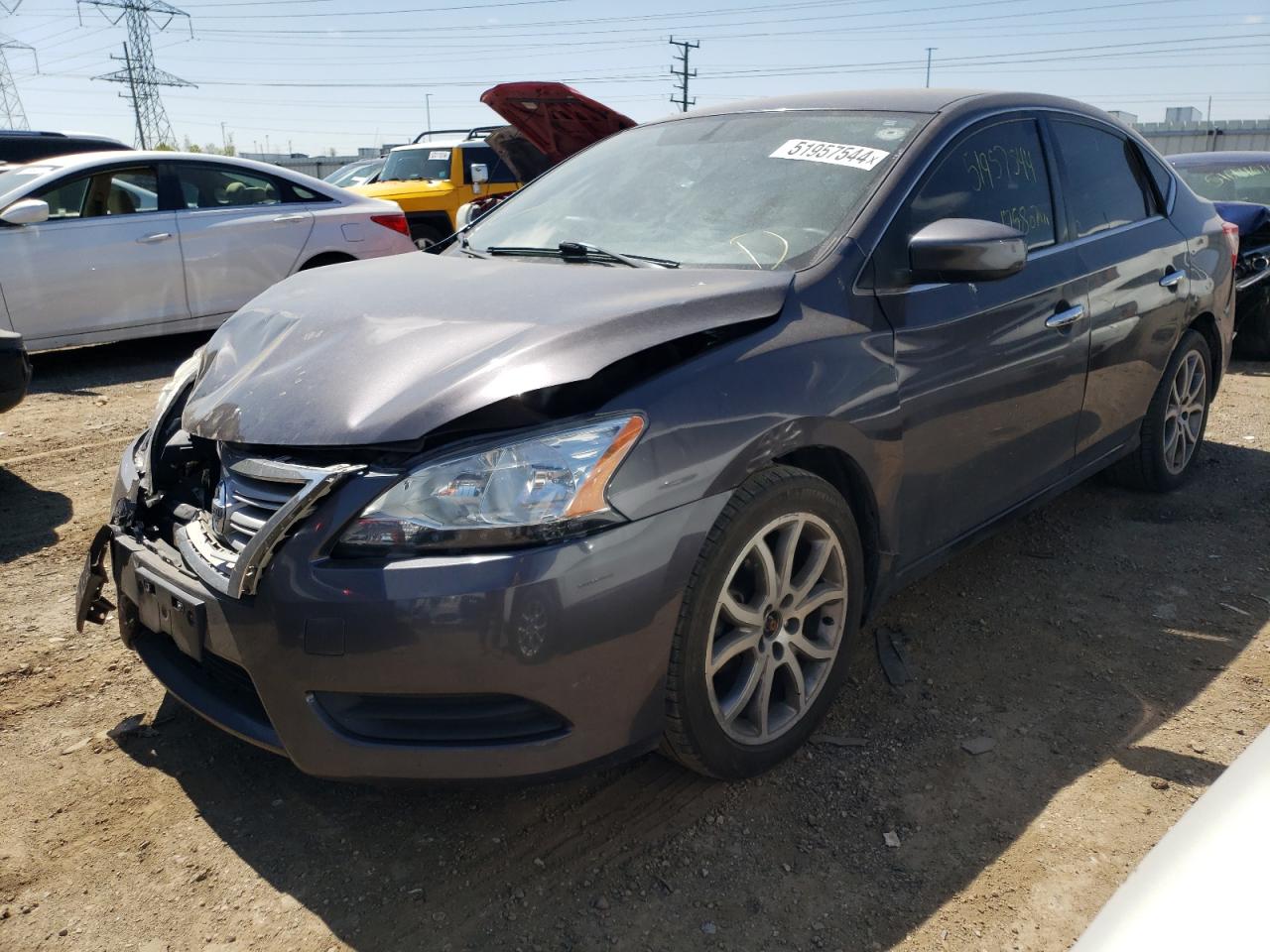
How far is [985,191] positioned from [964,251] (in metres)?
0.67

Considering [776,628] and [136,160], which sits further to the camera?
[136,160]

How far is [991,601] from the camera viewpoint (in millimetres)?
3566

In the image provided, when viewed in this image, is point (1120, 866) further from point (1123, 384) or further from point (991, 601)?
point (1123, 384)

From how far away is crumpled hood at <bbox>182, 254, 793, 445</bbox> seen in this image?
2.15m

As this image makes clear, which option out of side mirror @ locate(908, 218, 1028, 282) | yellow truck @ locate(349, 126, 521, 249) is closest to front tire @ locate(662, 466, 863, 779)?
side mirror @ locate(908, 218, 1028, 282)

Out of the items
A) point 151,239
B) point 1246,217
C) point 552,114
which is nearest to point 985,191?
point 1246,217

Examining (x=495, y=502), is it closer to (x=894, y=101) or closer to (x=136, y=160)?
(x=894, y=101)

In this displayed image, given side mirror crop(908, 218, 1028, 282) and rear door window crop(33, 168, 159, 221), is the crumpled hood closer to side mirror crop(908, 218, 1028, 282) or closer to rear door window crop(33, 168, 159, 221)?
side mirror crop(908, 218, 1028, 282)

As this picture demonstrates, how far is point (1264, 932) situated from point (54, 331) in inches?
300

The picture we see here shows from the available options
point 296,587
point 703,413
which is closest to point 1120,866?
point 703,413

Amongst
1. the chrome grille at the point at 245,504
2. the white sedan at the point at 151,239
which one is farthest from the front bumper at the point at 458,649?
the white sedan at the point at 151,239

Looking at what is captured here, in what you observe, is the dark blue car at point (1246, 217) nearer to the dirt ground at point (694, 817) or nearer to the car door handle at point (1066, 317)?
the car door handle at point (1066, 317)

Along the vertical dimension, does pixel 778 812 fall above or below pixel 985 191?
below

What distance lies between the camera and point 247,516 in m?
2.22
